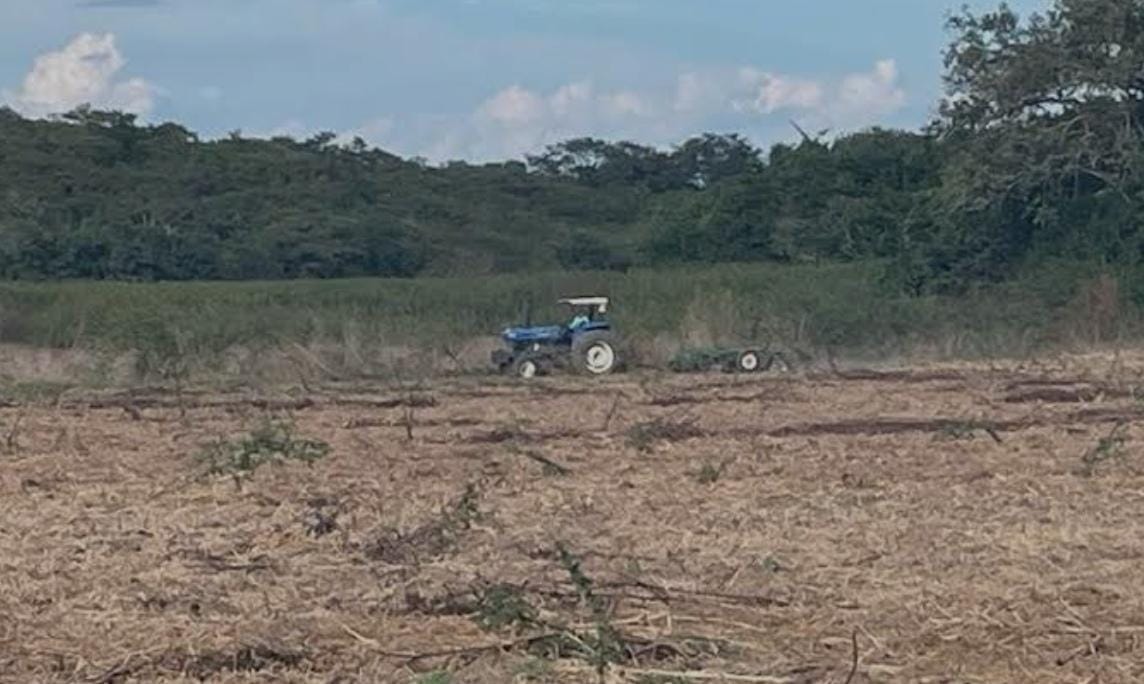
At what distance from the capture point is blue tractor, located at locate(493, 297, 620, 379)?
28953 mm

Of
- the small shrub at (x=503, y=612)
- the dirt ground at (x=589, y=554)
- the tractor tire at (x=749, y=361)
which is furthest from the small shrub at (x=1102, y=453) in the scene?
the tractor tire at (x=749, y=361)

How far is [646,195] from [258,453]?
52.6 m

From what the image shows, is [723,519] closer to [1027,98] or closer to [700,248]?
[1027,98]

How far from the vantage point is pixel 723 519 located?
35.1 ft

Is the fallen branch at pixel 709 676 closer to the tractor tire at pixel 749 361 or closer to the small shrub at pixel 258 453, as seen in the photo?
the small shrub at pixel 258 453

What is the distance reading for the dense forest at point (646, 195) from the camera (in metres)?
36.2

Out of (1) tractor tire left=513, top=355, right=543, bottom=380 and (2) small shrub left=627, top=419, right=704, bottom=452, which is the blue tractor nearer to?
(1) tractor tire left=513, top=355, right=543, bottom=380

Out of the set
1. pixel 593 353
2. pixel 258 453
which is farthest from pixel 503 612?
pixel 593 353

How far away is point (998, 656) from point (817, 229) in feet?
128

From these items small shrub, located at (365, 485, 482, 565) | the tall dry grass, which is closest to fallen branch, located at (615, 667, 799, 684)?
small shrub, located at (365, 485, 482, 565)

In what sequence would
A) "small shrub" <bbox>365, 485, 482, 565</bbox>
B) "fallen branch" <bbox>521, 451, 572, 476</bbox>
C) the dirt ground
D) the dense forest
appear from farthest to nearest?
the dense forest, "fallen branch" <bbox>521, 451, 572, 476</bbox>, "small shrub" <bbox>365, 485, 482, 565</bbox>, the dirt ground

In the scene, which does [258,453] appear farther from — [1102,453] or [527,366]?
[527,366]

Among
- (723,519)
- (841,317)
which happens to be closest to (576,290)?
(841,317)

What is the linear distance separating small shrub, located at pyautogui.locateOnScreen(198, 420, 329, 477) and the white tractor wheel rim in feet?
46.8
